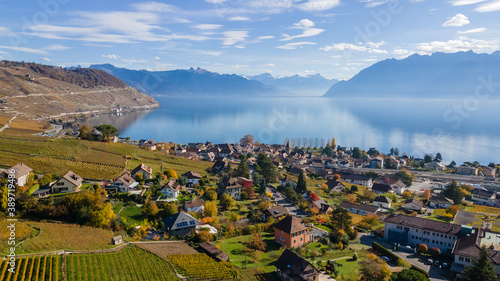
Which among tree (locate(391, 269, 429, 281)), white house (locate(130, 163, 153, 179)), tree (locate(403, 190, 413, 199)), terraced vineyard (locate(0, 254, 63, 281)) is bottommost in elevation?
tree (locate(403, 190, 413, 199))

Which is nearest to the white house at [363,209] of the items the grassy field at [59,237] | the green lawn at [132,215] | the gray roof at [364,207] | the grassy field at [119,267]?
the gray roof at [364,207]

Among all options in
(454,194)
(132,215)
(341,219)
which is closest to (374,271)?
(341,219)

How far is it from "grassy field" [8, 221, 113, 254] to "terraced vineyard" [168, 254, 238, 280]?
16.0 feet

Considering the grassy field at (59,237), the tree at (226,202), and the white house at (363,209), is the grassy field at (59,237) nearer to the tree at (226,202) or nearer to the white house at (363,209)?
the tree at (226,202)

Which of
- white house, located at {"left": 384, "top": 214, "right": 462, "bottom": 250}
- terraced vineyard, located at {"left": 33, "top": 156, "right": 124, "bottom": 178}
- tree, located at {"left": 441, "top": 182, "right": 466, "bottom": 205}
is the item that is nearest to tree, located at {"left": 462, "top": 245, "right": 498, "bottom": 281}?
white house, located at {"left": 384, "top": 214, "right": 462, "bottom": 250}

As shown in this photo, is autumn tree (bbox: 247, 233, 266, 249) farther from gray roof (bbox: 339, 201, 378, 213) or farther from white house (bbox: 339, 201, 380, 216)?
gray roof (bbox: 339, 201, 378, 213)

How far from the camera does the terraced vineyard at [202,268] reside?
17625 mm

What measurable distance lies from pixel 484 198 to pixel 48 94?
154m

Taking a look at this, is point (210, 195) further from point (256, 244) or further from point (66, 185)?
point (66, 185)

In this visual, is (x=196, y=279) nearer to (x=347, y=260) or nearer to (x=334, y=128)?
(x=347, y=260)

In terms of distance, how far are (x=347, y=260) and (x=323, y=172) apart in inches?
1383

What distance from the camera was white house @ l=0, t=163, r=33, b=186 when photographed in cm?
2705

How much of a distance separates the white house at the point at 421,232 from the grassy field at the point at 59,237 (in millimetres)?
23086

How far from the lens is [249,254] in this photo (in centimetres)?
2162
